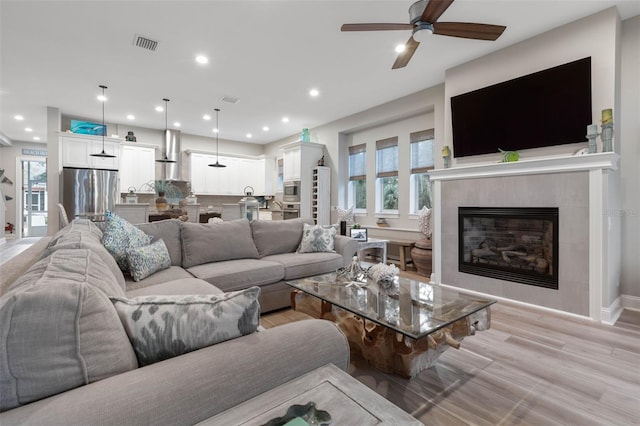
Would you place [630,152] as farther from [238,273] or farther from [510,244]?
[238,273]

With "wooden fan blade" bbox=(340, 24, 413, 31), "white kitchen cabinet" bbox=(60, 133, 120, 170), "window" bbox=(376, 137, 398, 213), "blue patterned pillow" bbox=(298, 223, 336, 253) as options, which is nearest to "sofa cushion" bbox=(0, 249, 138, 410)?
"wooden fan blade" bbox=(340, 24, 413, 31)

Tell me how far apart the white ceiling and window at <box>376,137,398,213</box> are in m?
0.84

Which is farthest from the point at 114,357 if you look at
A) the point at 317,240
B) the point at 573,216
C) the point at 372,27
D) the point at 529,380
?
the point at 573,216

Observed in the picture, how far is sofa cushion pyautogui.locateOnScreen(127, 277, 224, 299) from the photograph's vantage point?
6.55 feet

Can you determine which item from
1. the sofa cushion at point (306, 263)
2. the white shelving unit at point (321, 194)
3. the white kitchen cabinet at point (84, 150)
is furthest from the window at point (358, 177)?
the white kitchen cabinet at point (84, 150)

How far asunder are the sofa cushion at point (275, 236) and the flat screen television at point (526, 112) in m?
2.38

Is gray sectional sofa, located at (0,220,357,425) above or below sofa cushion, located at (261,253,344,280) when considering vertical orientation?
above

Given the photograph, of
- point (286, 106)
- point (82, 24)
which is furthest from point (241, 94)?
point (82, 24)

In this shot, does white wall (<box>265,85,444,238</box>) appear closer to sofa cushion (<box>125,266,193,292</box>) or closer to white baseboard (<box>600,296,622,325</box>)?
white baseboard (<box>600,296,622,325</box>)

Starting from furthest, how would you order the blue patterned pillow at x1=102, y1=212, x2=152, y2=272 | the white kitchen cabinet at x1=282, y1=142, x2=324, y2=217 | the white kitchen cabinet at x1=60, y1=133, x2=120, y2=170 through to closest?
1. the white kitchen cabinet at x1=282, y1=142, x2=324, y2=217
2. the white kitchen cabinet at x1=60, y1=133, x2=120, y2=170
3. the blue patterned pillow at x1=102, y1=212, x2=152, y2=272

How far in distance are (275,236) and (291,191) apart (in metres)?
3.47

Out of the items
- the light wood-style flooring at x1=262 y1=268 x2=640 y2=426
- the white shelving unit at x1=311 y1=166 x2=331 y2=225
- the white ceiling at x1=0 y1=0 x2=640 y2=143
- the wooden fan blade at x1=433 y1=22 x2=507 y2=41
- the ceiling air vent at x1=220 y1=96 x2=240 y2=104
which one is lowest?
the light wood-style flooring at x1=262 y1=268 x2=640 y2=426

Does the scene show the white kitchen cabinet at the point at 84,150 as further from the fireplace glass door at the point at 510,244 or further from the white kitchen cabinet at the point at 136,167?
the fireplace glass door at the point at 510,244

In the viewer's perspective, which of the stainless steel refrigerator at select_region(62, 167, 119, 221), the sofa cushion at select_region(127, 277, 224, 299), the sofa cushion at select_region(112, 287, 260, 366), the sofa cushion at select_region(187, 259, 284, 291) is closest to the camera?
the sofa cushion at select_region(112, 287, 260, 366)
